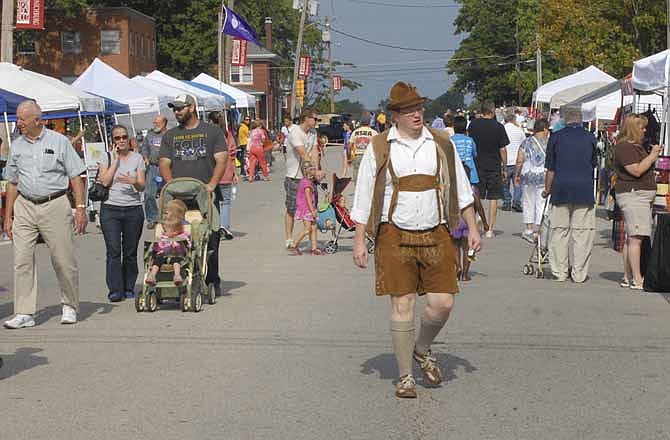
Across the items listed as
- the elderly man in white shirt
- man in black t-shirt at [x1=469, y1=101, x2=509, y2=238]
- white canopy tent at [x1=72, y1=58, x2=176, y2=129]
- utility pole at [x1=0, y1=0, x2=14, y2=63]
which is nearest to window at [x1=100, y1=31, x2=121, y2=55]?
utility pole at [x1=0, y1=0, x2=14, y2=63]

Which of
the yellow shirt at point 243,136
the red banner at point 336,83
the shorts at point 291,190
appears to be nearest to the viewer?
the shorts at point 291,190

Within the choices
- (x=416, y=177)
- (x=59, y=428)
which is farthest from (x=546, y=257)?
(x=59, y=428)

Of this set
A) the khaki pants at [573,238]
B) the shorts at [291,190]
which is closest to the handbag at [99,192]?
the shorts at [291,190]

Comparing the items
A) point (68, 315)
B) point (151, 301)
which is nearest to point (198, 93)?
point (151, 301)

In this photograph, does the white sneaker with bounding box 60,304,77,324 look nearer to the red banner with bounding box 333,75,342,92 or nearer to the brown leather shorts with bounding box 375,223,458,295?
the brown leather shorts with bounding box 375,223,458,295

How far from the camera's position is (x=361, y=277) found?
13.9 metres

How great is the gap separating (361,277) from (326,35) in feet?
306

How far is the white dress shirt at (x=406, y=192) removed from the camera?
24.4 feet

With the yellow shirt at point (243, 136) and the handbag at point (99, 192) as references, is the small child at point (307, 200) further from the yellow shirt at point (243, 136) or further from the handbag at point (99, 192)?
the yellow shirt at point (243, 136)

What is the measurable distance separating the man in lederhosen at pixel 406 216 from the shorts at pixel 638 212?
5794 millimetres

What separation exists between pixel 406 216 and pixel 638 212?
19.9 ft

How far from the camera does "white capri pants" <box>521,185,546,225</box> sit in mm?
17141

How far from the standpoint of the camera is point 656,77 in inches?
623

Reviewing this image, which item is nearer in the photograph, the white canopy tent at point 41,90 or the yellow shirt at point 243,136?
the white canopy tent at point 41,90
